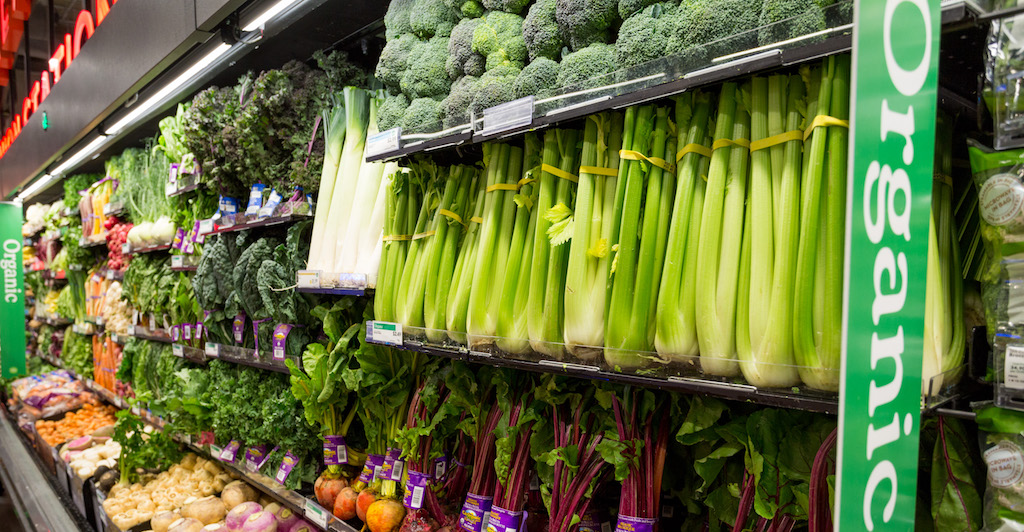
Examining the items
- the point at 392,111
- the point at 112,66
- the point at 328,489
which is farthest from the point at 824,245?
the point at 112,66

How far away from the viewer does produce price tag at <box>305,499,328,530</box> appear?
259 cm

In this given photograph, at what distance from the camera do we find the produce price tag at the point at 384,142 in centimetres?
208

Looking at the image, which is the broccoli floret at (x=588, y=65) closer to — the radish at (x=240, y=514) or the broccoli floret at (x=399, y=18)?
the broccoli floret at (x=399, y=18)

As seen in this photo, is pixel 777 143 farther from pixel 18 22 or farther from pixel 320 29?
pixel 18 22

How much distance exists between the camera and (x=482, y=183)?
2.02 meters

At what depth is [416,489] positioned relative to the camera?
2.25 meters

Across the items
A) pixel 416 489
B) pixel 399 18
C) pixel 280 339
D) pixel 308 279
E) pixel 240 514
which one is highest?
pixel 399 18

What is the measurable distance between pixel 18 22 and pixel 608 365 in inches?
315

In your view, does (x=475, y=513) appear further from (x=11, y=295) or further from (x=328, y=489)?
(x=11, y=295)

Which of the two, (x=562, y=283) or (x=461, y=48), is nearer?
(x=562, y=283)

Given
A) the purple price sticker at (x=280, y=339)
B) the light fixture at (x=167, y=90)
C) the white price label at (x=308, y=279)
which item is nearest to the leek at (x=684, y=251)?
the white price label at (x=308, y=279)

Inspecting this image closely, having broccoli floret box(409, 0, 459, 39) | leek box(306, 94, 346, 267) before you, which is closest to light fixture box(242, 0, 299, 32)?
leek box(306, 94, 346, 267)

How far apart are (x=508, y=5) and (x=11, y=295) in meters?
7.29

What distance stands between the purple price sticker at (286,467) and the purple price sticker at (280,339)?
454 mm
